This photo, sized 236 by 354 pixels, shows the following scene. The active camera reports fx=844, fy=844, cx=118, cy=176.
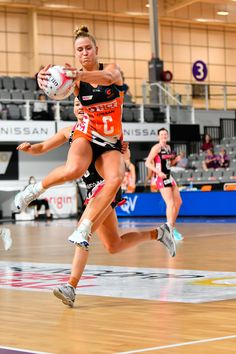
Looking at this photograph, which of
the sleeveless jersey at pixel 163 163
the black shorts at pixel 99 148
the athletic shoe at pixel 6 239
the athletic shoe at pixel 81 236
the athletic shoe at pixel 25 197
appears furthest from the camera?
the sleeveless jersey at pixel 163 163

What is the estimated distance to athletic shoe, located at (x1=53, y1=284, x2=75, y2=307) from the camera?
666 centimetres

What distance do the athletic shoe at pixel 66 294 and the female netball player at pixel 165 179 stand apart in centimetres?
739

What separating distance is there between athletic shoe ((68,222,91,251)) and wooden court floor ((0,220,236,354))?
522 millimetres

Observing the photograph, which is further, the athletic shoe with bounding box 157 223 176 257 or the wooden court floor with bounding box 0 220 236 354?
the athletic shoe with bounding box 157 223 176 257

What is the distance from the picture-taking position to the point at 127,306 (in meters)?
6.66

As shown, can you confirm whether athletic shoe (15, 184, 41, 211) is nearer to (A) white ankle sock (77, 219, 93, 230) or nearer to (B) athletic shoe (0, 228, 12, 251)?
(A) white ankle sock (77, 219, 93, 230)

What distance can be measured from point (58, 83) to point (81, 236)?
120 cm

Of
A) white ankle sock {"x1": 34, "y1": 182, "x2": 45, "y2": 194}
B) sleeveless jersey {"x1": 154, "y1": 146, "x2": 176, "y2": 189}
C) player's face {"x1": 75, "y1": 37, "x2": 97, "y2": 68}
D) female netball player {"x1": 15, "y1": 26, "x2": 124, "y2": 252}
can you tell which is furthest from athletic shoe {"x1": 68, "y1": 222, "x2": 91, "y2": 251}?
sleeveless jersey {"x1": 154, "y1": 146, "x2": 176, "y2": 189}

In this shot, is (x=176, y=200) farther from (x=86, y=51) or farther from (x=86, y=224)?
(x=86, y=224)

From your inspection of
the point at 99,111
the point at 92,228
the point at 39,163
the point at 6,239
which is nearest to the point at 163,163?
the point at 6,239

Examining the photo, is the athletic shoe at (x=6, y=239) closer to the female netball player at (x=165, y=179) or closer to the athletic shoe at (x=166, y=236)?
the female netball player at (x=165, y=179)

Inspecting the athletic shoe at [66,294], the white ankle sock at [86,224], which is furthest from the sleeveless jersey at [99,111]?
the athletic shoe at [66,294]

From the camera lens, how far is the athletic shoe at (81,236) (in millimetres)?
6550

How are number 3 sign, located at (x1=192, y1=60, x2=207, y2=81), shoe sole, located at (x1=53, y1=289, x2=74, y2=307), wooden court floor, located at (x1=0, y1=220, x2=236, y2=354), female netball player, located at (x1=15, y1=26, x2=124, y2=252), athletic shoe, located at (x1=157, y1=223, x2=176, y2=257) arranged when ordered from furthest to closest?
number 3 sign, located at (x1=192, y1=60, x2=207, y2=81), athletic shoe, located at (x1=157, y1=223, x2=176, y2=257), female netball player, located at (x1=15, y1=26, x2=124, y2=252), shoe sole, located at (x1=53, y1=289, x2=74, y2=307), wooden court floor, located at (x1=0, y1=220, x2=236, y2=354)
